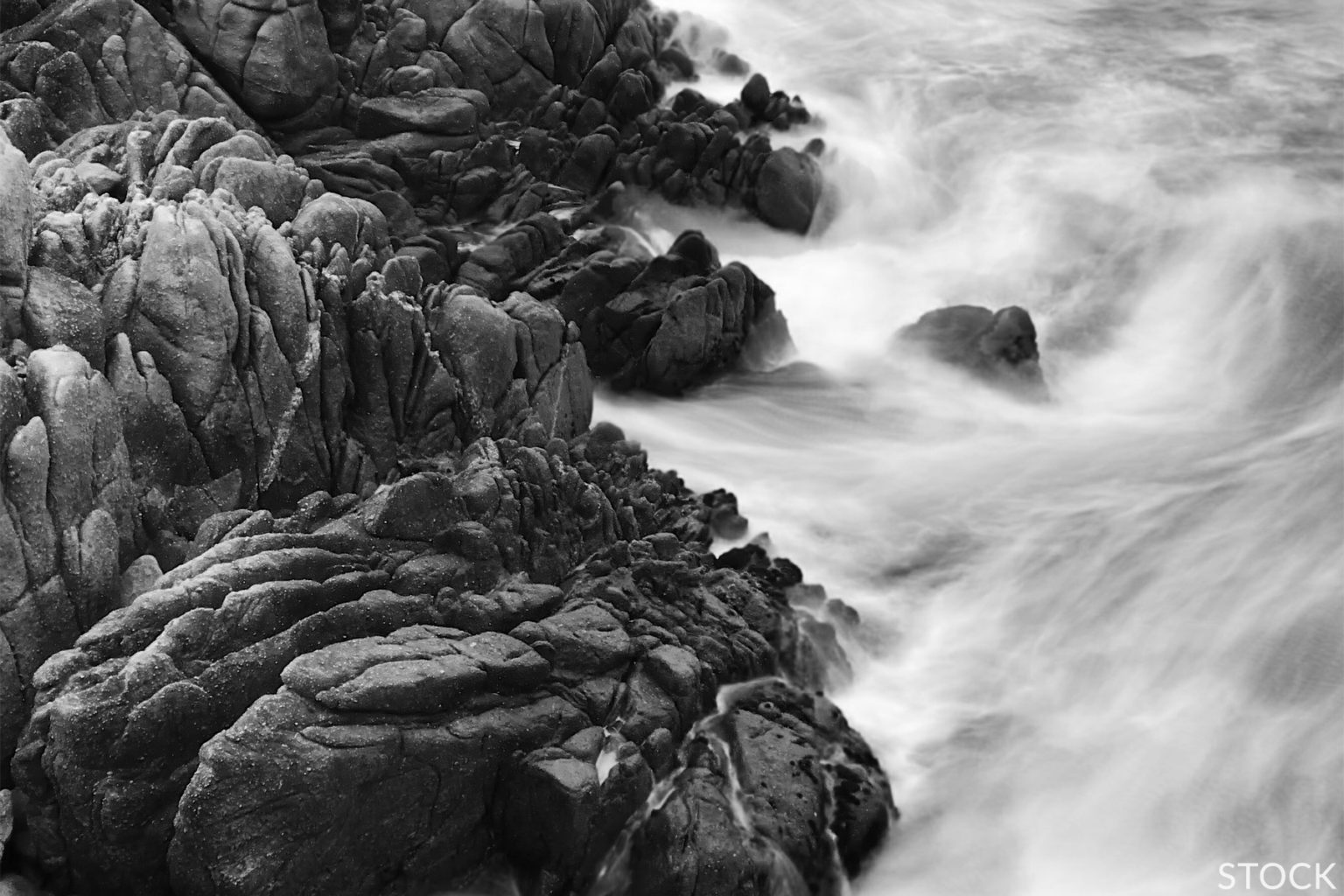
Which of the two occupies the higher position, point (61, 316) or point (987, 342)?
point (61, 316)

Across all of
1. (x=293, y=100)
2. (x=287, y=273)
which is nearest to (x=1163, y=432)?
(x=287, y=273)

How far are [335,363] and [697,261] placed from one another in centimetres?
882

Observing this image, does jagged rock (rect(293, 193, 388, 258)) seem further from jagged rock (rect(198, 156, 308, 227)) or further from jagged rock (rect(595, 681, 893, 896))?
jagged rock (rect(595, 681, 893, 896))

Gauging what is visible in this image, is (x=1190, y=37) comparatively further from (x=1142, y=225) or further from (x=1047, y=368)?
(x=1047, y=368)

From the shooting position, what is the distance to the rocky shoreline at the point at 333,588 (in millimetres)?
11609

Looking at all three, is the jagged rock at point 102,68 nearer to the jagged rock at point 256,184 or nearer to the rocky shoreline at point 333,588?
the rocky shoreline at point 333,588

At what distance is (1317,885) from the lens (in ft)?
46.4

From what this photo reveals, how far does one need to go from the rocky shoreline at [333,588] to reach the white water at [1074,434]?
5.97ft

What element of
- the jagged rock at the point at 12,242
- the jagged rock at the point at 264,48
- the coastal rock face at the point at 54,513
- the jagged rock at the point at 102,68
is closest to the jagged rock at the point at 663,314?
the jagged rock at the point at 264,48

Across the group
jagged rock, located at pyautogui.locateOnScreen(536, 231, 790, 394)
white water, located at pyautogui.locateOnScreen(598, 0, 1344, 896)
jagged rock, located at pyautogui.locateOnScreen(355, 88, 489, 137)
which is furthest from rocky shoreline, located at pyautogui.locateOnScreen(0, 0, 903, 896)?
jagged rock, located at pyautogui.locateOnScreen(355, 88, 489, 137)

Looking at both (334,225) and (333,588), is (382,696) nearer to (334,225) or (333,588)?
(333,588)

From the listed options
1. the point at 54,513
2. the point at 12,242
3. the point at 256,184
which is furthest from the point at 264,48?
the point at 54,513

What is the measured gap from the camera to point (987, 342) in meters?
23.5

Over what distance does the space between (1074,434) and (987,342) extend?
244 centimetres
